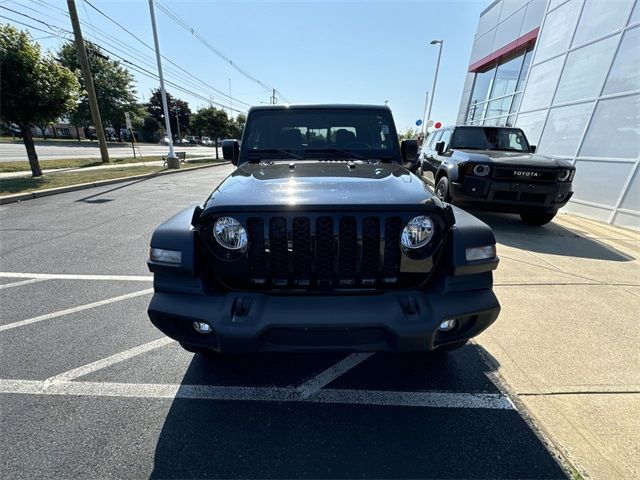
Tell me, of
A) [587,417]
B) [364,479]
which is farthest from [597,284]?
[364,479]

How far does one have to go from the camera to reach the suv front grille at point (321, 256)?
1.77m

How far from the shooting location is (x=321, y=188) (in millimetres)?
1965

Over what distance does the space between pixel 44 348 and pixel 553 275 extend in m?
5.45

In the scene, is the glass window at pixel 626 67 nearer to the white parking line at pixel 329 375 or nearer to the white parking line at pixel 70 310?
the white parking line at pixel 329 375

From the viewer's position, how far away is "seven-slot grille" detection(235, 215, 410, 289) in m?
1.77

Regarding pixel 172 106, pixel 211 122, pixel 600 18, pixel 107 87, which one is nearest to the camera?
pixel 600 18

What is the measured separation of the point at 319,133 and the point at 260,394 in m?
2.42

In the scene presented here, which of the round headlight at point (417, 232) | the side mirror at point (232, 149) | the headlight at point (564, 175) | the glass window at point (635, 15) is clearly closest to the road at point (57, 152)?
the side mirror at point (232, 149)

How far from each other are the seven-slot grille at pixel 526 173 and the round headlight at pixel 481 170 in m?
0.14

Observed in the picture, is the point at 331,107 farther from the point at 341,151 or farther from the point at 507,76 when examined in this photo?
the point at 507,76

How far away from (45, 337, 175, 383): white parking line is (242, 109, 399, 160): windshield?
1911 millimetres

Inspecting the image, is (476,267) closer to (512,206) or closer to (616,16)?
(512,206)

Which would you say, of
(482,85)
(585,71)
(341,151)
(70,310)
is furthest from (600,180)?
(482,85)

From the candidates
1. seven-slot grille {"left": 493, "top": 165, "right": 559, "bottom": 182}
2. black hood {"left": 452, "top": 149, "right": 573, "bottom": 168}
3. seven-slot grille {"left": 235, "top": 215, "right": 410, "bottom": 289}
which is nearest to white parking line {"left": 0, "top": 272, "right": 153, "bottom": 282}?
seven-slot grille {"left": 235, "top": 215, "right": 410, "bottom": 289}
